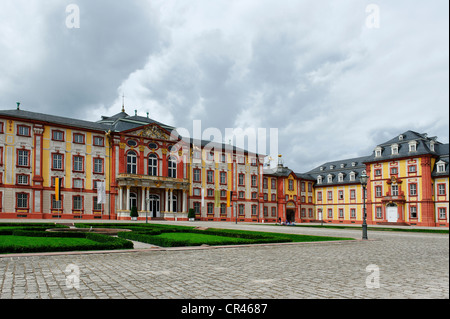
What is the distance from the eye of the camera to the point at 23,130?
4547 cm

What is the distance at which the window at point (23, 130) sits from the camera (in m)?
45.2

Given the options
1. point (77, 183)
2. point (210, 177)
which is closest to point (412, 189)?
point (210, 177)

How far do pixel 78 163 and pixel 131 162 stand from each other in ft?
23.4

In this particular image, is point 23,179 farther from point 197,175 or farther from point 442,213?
point 442,213

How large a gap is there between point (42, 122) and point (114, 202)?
13.7 metres

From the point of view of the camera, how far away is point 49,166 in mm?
46938

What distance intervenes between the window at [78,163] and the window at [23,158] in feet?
18.0

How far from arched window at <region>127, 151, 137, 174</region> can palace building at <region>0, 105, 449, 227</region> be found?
0.46ft

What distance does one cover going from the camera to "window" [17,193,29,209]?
44.5 m

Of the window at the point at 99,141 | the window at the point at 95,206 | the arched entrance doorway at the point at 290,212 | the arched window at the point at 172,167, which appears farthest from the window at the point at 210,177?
the arched entrance doorway at the point at 290,212

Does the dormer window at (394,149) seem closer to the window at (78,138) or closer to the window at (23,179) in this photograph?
the window at (78,138)

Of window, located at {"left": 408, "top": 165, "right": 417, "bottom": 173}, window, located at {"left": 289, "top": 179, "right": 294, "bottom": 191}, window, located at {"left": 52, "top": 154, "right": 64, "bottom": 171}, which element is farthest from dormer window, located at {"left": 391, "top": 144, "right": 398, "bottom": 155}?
window, located at {"left": 52, "top": 154, "right": 64, "bottom": 171}
